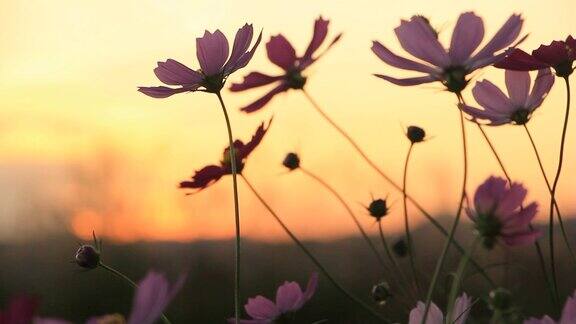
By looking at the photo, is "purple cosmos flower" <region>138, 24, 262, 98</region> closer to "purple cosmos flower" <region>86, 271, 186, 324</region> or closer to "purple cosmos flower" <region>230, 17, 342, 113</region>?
"purple cosmos flower" <region>230, 17, 342, 113</region>

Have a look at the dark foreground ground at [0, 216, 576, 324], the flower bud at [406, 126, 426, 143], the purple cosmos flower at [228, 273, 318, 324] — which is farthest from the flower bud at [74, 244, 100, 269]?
the dark foreground ground at [0, 216, 576, 324]

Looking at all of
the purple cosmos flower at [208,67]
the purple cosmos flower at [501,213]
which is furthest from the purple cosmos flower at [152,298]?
the purple cosmos flower at [208,67]

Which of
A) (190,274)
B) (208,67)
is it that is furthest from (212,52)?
(190,274)

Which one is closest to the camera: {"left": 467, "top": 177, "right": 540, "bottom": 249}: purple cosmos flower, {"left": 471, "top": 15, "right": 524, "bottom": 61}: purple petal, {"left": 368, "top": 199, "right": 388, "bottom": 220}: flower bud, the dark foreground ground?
{"left": 467, "top": 177, "right": 540, "bottom": 249}: purple cosmos flower

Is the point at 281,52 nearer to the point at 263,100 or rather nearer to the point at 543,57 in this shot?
the point at 263,100

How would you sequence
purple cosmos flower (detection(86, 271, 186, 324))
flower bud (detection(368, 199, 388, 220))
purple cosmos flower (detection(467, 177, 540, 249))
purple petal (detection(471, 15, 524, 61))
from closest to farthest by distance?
purple cosmos flower (detection(86, 271, 186, 324)) → purple cosmos flower (detection(467, 177, 540, 249)) → purple petal (detection(471, 15, 524, 61)) → flower bud (detection(368, 199, 388, 220))

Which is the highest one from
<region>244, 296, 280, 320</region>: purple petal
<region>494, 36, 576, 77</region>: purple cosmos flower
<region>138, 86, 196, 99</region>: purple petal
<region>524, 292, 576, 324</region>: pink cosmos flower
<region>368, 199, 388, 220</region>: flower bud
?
A: <region>494, 36, 576, 77</region>: purple cosmos flower

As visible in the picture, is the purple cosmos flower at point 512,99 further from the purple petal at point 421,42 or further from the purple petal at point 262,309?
the purple petal at point 262,309
